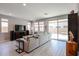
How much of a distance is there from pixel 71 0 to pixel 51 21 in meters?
6.06

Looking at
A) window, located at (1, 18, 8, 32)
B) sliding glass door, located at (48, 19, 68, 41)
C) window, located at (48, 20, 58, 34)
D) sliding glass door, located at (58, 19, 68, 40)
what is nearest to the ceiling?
window, located at (1, 18, 8, 32)

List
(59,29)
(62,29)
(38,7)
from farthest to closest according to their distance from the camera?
(59,29) → (62,29) → (38,7)

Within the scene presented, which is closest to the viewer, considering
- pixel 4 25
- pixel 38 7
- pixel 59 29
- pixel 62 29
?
pixel 38 7

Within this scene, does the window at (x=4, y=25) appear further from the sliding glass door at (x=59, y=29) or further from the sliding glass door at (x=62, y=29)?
the sliding glass door at (x=62, y=29)

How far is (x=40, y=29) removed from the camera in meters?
8.55

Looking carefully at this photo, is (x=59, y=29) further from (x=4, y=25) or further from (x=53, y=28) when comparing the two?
(x=4, y=25)

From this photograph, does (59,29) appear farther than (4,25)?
Yes

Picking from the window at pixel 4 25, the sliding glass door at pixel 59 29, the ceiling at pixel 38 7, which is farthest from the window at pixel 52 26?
the window at pixel 4 25

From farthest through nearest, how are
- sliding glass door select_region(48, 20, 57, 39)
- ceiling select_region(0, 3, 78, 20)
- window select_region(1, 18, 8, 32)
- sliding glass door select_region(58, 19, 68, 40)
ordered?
1. sliding glass door select_region(48, 20, 57, 39)
2. sliding glass door select_region(58, 19, 68, 40)
3. window select_region(1, 18, 8, 32)
4. ceiling select_region(0, 3, 78, 20)

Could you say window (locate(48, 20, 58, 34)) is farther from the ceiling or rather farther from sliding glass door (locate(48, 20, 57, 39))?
the ceiling

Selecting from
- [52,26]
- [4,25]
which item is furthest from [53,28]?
[4,25]

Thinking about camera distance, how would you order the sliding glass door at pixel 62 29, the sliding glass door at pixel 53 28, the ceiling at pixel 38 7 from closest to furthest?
the ceiling at pixel 38 7, the sliding glass door at pixel 62 29, the sliding glass door at pixel 53 28

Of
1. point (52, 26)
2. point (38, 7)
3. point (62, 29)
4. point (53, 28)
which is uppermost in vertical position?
point (38, 7)

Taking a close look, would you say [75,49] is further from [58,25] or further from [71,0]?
[58,25]
